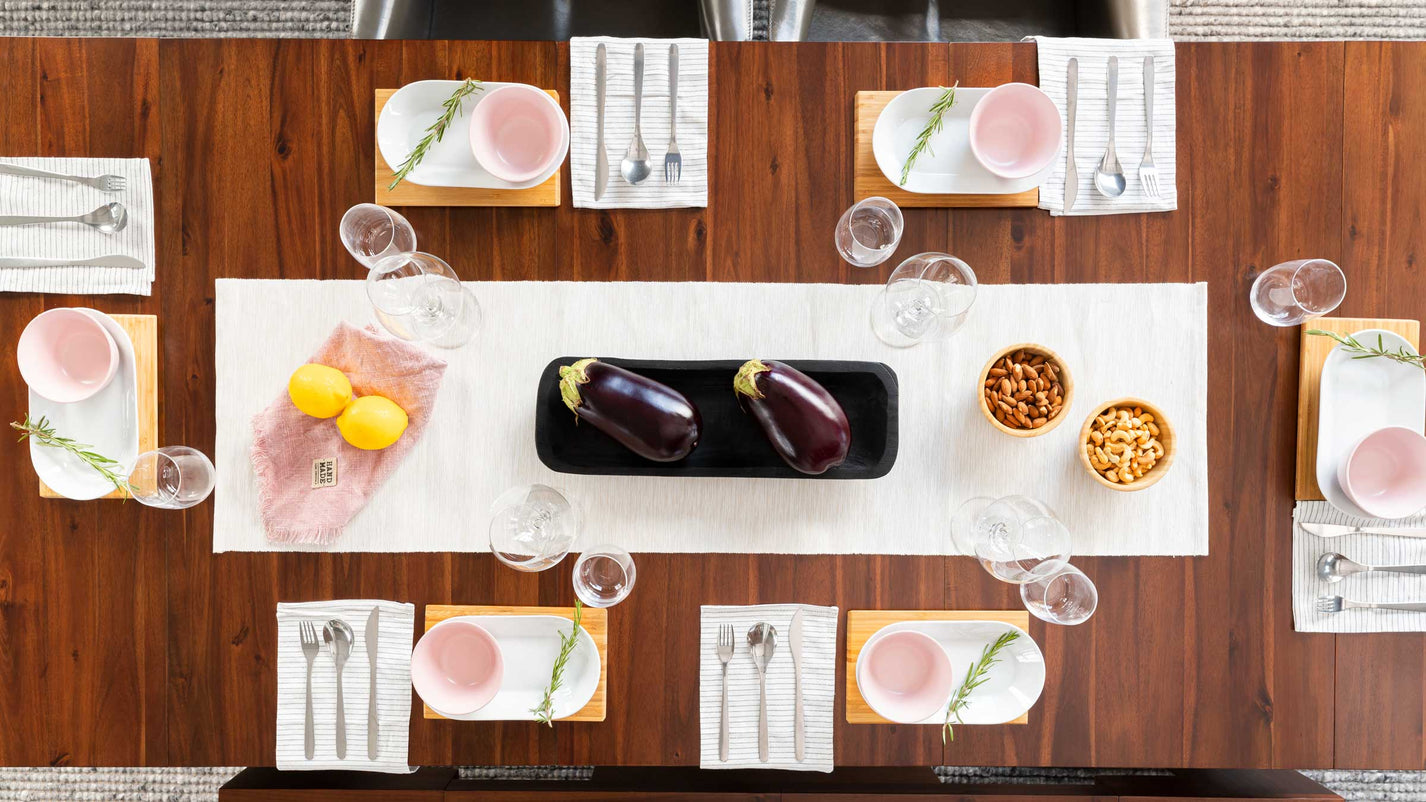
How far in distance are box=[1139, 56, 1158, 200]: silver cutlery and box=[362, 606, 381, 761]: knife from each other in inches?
52.1

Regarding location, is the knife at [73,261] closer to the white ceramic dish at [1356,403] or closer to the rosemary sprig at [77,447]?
the rosemary sprig at [77,447]

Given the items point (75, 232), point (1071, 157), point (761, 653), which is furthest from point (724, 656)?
point (75, 232)

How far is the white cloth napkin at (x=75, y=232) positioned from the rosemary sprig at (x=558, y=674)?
82 cm

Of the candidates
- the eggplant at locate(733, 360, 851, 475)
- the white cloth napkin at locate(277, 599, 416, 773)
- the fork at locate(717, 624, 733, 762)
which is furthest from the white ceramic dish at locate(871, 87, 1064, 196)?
the white cloth napkin at locate(277, 599, 416, 773)

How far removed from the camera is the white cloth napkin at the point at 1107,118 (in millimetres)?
1149

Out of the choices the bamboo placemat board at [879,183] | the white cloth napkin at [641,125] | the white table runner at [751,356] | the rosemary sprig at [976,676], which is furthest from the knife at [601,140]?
the rosemary sprig at [976,676]

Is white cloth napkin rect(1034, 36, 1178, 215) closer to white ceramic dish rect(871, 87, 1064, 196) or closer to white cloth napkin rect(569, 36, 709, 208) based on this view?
white ceramic dish rect(871, 87, 1064, 196)

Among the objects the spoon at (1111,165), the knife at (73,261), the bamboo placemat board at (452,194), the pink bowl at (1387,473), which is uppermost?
the spoon at (1111,165)

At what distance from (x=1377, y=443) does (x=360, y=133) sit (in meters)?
1.56

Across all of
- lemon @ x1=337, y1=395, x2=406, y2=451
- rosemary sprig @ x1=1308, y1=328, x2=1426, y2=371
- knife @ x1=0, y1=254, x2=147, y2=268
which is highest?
knife @ x1=0, y1=254, x2=147, y2=268

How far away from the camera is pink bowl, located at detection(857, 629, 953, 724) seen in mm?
1071

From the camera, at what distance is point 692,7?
1437mm

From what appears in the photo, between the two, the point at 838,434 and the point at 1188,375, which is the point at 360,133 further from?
the point at 1188,375

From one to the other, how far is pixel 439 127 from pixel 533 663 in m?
0.80
